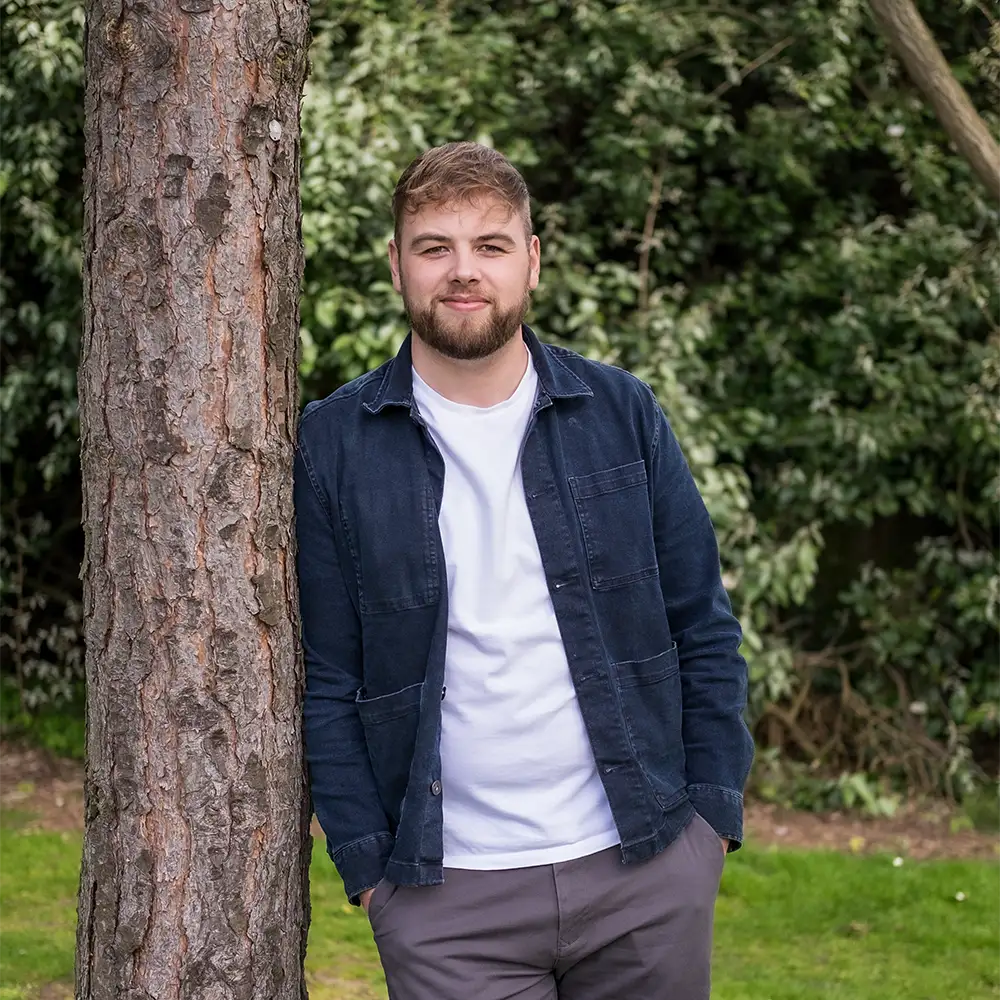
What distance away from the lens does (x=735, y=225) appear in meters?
6.39

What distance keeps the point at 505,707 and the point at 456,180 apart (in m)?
→ 0.94

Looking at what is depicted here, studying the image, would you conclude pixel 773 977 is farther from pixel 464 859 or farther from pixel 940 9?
pixel 940 9

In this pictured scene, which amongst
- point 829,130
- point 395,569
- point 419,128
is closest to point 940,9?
point 829,130

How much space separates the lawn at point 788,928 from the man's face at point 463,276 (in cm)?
235

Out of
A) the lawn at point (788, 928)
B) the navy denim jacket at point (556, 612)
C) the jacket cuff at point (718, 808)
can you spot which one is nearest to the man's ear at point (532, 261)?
the navy denim jacket at point (556, 612)

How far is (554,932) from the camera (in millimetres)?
2402

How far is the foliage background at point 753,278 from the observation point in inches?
222

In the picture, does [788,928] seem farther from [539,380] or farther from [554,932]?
[539,380]

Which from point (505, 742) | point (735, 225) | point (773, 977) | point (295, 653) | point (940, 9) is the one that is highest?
point (940, 9)

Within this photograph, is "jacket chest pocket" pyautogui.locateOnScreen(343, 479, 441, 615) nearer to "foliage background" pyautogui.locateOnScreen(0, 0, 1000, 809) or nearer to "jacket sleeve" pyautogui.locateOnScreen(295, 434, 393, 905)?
"jacket sleeve" pyautogui.locateOnScreen(295, 434, 393, 905)

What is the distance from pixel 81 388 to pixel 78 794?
4075mm

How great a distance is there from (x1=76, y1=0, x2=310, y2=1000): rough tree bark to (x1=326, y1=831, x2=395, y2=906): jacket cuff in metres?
0.14

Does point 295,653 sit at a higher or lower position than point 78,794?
higher

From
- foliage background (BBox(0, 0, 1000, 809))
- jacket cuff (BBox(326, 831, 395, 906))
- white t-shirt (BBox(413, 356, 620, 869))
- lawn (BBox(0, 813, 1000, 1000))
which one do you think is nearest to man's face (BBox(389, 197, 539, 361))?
white t-shirt (BBox(413, 356, 620, 869))
